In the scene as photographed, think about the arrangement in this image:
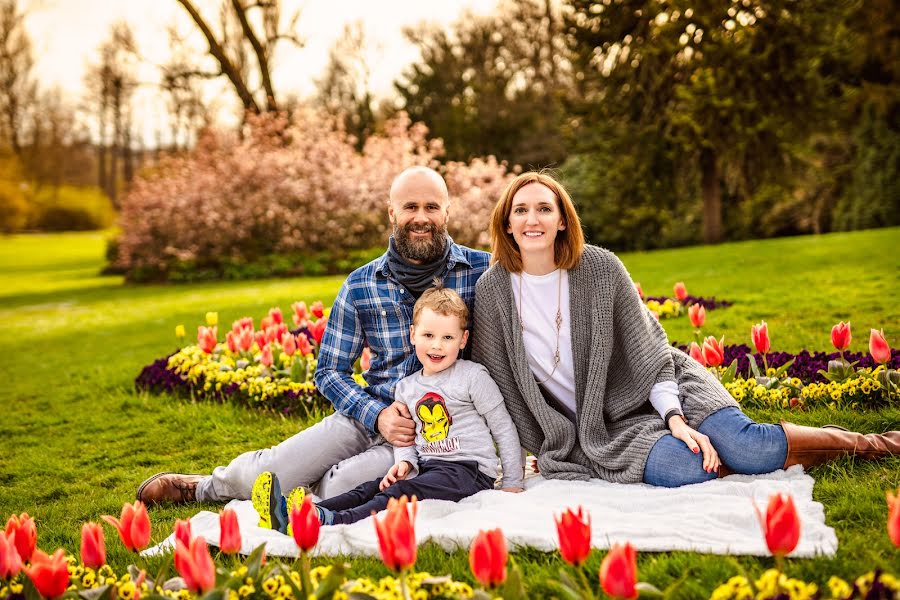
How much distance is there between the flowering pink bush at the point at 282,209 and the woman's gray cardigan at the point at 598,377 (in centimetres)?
1372

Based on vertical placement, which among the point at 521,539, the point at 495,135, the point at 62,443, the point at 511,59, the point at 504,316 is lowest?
the point at 62,443

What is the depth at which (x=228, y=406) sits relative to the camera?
5.64 metres

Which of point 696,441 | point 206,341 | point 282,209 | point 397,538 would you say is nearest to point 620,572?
point 397,538

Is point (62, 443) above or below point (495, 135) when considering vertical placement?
below

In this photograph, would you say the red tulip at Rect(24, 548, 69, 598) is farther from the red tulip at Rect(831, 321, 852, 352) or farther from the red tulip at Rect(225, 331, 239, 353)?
the red tulip at Rect(225, 331, 239, 353)

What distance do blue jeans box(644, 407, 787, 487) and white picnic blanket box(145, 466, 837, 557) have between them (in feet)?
0.18

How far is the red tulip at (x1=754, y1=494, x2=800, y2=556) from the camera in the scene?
185 cm

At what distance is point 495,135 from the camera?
26.0 m

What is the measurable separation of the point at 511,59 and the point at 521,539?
25306mm

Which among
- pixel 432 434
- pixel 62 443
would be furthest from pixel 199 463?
pixel 432 434

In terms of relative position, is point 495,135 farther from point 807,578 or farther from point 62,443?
point 807,578

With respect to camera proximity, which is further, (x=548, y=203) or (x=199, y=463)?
(x=199, y=463)

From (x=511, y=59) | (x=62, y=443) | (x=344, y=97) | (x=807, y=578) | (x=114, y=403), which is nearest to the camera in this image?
(x=807, y=578)

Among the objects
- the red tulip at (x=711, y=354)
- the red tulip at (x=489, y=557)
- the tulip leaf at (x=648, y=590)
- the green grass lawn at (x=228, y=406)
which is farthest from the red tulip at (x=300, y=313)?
the red tulip at (x=489, y=557)
